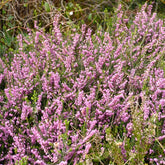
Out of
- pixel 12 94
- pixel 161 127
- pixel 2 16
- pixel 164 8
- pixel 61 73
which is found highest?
pixel 164 8

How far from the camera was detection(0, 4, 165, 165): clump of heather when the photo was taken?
1.47 meters

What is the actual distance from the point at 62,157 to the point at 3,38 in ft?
7.50

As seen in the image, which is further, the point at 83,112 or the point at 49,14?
the point at 49,14

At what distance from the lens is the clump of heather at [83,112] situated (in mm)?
1468

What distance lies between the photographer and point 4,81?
2.27 m

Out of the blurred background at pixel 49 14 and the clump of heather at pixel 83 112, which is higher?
the blurred background at pixel 49 14

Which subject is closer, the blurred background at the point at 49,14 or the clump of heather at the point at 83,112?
the clump of heather at the point at 83,112

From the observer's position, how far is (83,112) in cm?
165

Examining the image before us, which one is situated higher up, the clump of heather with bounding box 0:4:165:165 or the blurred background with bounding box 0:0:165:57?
the blurred background with bounding box 0:0:165:57

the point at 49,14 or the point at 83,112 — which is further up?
the point at 49,14

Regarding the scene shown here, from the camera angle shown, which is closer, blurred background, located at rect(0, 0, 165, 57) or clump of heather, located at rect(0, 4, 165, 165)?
clump of heather, located at rect(0, 4, 165, 165)

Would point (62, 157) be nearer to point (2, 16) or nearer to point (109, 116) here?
point (109, 116)

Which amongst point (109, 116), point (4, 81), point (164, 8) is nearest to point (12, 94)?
point (4, 81)

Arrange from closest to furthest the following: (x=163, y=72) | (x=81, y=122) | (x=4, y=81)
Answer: (x=81, y=122) < (x=163, y=72) < (x=4, y=81)
